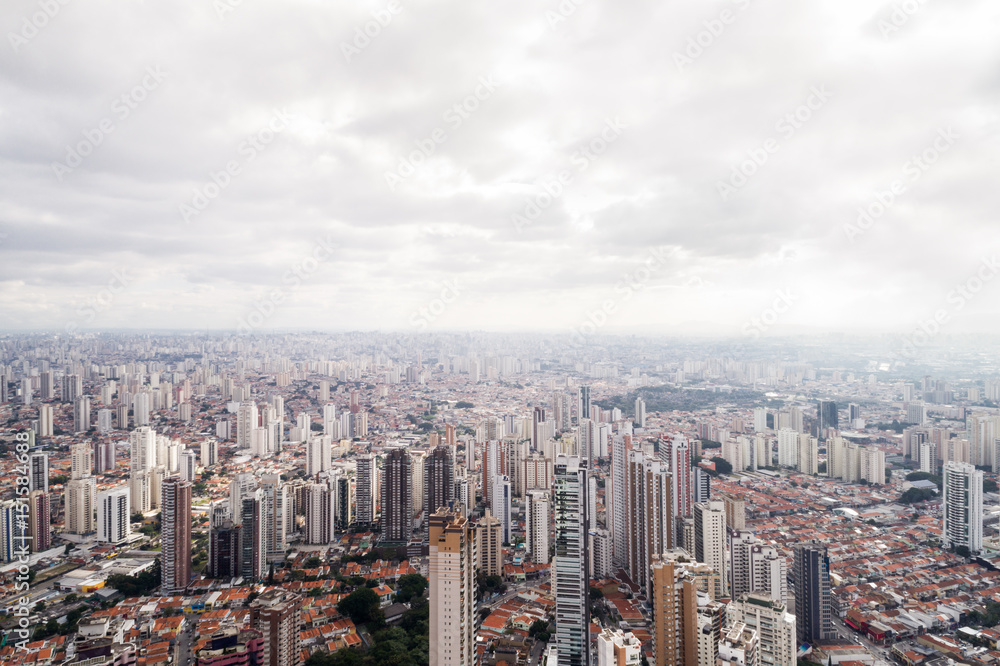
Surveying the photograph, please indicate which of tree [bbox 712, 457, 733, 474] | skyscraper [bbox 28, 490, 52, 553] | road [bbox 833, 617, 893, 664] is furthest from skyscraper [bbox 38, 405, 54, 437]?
tree [bbox 712, 457, 733, 474]

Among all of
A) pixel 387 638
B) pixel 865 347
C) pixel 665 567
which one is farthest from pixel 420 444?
pixel 865 347

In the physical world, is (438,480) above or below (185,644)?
above

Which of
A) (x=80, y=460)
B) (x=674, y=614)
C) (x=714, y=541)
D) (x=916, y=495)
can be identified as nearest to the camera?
(x=674, y=614)

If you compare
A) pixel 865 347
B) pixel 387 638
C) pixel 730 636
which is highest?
pixel 865 347

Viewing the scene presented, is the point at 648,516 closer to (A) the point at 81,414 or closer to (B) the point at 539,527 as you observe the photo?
(B) the point at 539,527

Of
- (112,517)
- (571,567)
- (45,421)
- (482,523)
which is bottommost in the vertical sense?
(112,517)

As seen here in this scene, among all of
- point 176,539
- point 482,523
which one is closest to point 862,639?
point 482,523

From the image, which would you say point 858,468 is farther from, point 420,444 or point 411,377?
point 411,377
